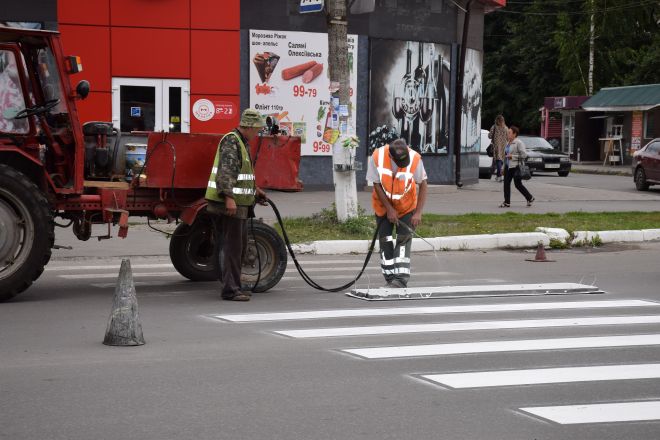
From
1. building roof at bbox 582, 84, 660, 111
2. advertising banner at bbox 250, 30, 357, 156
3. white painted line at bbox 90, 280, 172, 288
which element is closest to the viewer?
white painted line at bbox 90, 280, 172, 288

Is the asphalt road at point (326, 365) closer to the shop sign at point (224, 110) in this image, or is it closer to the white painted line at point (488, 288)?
the white painted line at point (488, 288)

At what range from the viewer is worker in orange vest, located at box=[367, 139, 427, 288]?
11.3 meters

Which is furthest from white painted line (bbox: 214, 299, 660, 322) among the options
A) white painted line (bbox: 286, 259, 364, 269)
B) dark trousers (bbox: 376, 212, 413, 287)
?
white painted line (bbox: 286, 259, 364, 269)

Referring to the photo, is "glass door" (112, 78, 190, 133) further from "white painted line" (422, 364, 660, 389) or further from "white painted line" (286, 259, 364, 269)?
"white painted line" (422, 364, 660, 389)

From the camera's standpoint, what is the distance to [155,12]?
22.7 metres

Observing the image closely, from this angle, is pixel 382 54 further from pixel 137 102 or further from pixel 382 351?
pixel 382 351

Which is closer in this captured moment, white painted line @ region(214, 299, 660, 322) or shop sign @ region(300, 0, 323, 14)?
white painted line @ region(214, 299, 660, 322)

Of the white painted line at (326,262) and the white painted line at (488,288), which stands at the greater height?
the white painted line at (488,288)

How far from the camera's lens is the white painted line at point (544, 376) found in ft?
23.3

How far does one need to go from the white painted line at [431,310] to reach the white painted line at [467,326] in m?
0.62

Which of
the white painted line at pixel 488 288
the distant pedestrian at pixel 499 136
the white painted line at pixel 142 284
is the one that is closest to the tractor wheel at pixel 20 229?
the white painted line at pixel 142 284

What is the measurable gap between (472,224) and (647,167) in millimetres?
14630

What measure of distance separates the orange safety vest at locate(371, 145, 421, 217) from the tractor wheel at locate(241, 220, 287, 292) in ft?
3.83

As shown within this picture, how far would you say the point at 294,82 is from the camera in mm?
24375
